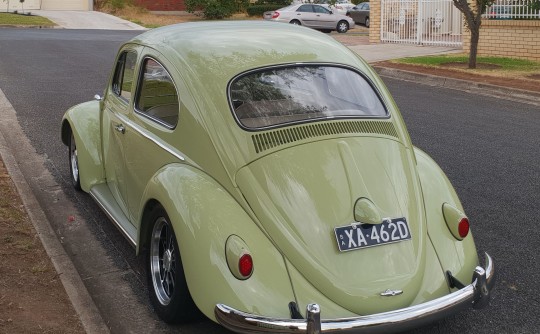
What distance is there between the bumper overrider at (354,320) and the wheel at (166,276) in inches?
17.5

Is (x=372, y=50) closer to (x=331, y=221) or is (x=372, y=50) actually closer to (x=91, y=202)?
(x=91, y=202)

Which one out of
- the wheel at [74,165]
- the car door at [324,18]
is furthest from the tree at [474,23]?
the car door at [324,18]

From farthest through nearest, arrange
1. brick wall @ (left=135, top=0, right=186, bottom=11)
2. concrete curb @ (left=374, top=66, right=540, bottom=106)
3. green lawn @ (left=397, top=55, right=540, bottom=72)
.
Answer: brick wall @ (left=135, top=0, right=186, bottom=11), green lawn @ (left=397, top=55, right=540, bottom=72), concrete curb @ (left=374, top=66, right=540, bottom=106)

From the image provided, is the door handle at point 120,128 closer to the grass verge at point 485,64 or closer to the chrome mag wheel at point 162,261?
the chrome mag wheel at point 162,261

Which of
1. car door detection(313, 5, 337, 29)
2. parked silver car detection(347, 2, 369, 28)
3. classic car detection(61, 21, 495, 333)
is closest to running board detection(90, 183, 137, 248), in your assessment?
classic car detection(61, 21, 495, 333)

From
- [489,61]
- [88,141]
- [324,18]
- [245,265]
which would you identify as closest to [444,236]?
[245,265]

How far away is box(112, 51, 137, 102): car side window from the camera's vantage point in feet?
18.3

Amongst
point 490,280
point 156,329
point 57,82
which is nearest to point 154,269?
point 156,329

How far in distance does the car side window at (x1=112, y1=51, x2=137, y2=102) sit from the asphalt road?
111 cm

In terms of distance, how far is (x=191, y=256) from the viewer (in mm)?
3900

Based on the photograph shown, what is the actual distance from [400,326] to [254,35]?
232 centimetres

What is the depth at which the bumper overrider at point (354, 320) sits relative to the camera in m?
3.50

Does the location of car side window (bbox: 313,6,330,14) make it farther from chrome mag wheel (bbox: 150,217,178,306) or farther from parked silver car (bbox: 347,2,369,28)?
chrome mag wheel (bbox: 150,217,178,306)

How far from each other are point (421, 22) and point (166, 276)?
19142 millimetres
